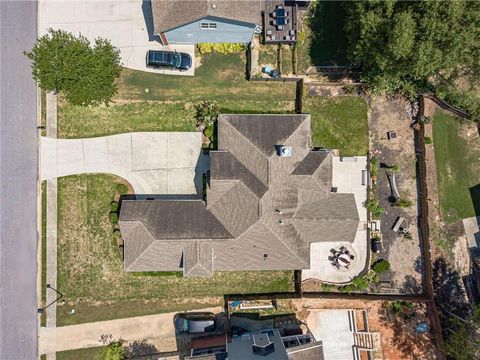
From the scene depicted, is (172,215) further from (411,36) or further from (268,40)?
(411,36)

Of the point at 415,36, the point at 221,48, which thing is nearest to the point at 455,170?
the point at 415,36

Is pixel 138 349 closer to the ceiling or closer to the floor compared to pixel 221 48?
closer to the floor

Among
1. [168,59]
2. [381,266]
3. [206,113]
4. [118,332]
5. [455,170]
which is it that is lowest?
[118,332]

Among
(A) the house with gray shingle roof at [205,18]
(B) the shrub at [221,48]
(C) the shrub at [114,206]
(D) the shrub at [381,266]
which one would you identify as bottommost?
(D) the shrub at [381,266]

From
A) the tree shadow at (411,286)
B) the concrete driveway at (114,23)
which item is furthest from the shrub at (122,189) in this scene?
the tree shadow at (411,286)

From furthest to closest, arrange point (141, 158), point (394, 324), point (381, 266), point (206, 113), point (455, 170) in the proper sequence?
point (455, 170)
point (394, 324)
point (381, 266)
point (141, 158)
point (206, 113)

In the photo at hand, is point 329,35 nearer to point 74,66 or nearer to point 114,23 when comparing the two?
point 114,23

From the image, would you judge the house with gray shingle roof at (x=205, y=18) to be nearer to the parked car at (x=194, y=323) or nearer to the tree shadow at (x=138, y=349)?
the parked car at (x=194, y=323)
